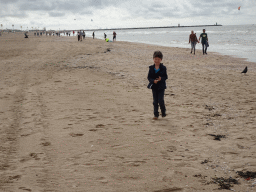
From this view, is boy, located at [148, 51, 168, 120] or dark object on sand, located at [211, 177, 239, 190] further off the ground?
boy, located at [148, 51, 168, 120]

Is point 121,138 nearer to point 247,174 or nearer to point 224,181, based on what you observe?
point 224,181

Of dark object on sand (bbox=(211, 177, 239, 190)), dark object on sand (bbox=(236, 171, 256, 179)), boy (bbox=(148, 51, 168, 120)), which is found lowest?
dark object on sand (bbox=(211, 177, 239, 190))

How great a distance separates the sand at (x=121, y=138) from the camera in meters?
2.87

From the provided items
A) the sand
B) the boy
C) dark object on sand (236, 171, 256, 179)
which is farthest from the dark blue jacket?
dark object on sand (236, 171, 256, 179)

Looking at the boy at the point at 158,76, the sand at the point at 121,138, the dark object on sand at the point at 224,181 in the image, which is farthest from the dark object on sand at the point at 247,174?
the boy at the point at 158,76

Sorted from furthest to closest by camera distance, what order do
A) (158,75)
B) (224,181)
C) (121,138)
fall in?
(158,75) → (121,138) → (224,181)

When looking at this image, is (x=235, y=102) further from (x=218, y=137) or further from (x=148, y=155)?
(x=148, y=155)

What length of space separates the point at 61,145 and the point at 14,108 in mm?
2686

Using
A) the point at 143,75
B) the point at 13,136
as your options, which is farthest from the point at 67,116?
the point at 143,75

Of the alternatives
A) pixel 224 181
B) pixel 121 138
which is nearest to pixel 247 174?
pixel 224 181

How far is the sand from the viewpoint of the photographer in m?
2.87

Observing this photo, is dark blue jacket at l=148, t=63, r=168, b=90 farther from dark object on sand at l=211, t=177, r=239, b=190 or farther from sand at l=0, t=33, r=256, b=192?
dark object on sand at l=211, t=177, r=239, b=190

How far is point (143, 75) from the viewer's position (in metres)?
10.3

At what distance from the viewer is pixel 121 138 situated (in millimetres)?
4086
